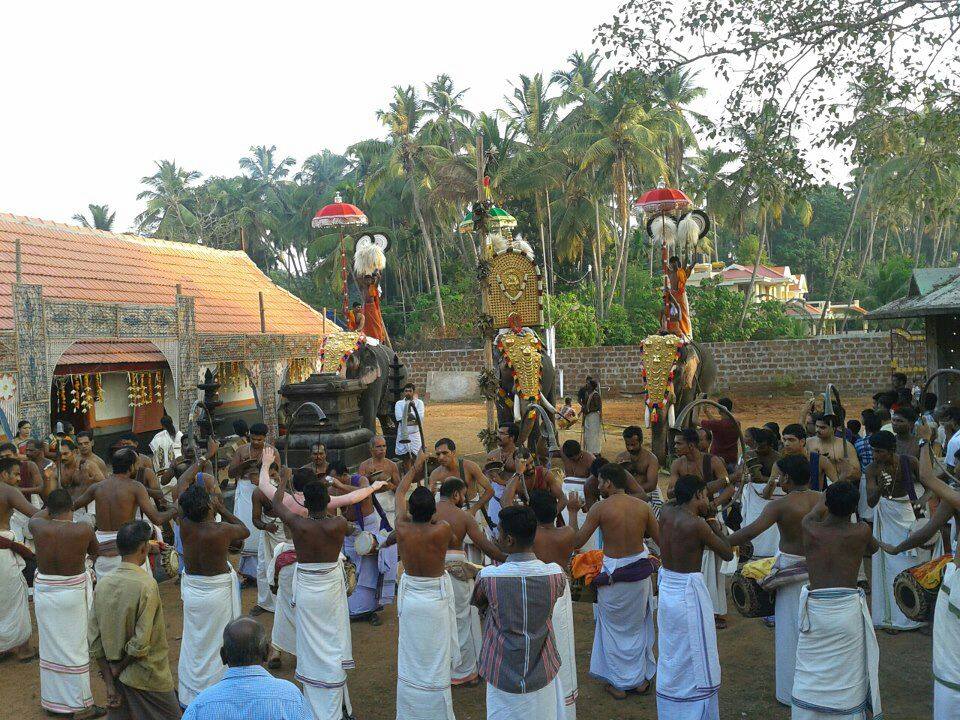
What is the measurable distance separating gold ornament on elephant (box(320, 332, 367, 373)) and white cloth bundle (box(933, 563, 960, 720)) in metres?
11.9

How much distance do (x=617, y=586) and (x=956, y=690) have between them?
210 cm

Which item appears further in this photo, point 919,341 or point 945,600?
point 919,341

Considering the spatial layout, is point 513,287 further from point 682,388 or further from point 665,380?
point 682,388

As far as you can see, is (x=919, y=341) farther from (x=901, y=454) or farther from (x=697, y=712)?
(x=697, y=712)

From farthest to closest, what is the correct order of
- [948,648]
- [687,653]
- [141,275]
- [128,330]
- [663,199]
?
[141,275]
[663,199]
[128,330]
[687,653]
[948,648]

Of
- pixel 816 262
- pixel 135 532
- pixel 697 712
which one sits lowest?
pixel 697 712

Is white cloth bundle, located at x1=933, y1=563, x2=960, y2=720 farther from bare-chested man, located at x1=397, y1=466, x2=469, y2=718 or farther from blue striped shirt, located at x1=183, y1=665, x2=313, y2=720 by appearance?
blue striped shirt, located at x1=183, y1=665, x2=313, y2=720

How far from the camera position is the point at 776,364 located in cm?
2608

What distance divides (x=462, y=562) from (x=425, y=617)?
775 millimetres

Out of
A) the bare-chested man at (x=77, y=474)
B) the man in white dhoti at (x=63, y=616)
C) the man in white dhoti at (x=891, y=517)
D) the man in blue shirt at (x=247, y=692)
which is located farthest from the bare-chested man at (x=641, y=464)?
the bare-chested man at (x=77, y=474)

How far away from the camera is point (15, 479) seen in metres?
7.25

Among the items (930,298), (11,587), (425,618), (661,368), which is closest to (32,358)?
(11,587)

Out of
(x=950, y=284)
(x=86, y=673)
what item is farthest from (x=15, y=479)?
(x=950, y=284)

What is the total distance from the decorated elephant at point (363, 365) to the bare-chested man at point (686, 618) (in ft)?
33.8
